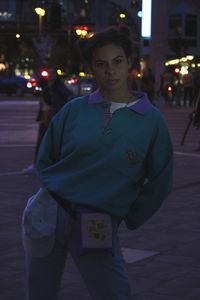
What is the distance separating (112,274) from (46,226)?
0.36 metres

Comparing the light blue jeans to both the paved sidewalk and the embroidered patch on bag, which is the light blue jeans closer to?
the embroidered patch on bag

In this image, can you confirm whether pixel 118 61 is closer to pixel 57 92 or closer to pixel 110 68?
pixel 110 68

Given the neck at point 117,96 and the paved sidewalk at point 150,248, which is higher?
the neck at point 117,96

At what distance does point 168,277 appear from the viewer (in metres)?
6.32

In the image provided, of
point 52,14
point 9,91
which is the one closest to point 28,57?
point 9,91

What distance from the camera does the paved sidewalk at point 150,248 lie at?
19.6ft

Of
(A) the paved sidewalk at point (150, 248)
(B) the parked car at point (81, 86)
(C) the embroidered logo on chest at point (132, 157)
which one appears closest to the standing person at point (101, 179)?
(C) the embroidered logo on chest at point (132, 157)

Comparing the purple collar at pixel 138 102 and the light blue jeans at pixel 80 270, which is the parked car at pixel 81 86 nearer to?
the purple collar at pixel 138 102

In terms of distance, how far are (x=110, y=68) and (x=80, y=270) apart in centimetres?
92

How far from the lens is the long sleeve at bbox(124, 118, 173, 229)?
3.79m

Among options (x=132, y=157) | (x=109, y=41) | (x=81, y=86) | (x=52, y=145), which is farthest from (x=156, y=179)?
(x=81, y=86)

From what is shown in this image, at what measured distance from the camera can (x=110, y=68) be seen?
3777 mm

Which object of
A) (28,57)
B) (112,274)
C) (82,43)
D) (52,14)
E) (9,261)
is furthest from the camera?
(28,57)

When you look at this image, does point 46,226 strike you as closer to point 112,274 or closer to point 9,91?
point 112,274
